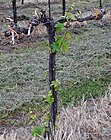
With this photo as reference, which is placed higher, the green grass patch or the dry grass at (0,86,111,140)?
the dry grass at (0,86,111,140)

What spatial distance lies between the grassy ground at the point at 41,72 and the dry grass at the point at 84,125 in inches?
27.0

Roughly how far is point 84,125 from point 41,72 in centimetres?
288

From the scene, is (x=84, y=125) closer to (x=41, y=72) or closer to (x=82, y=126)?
(x=82, y=126)

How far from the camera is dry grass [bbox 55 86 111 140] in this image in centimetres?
372

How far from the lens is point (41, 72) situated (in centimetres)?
673

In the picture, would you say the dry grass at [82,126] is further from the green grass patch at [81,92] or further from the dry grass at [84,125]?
the green grass patch at [81,92]

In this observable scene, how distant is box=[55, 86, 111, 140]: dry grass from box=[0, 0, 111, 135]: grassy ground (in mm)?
686

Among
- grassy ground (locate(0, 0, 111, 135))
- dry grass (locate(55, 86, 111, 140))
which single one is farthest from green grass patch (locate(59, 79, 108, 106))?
dry grass (locate(55, 86, 111, 140))

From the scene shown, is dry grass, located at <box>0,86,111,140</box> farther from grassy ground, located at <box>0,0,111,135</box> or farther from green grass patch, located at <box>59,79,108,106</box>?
green grass patch, located at <box>59,79,108,106</box>

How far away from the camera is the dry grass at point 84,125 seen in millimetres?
3717

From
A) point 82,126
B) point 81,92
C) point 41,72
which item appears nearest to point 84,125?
point 82,126

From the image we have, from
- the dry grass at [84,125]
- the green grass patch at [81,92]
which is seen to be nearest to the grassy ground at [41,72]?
the green grass patch at [81,92]

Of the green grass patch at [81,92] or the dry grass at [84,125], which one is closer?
the dry grass at [84,125]

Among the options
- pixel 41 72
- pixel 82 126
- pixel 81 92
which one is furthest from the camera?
pixel 41 72
